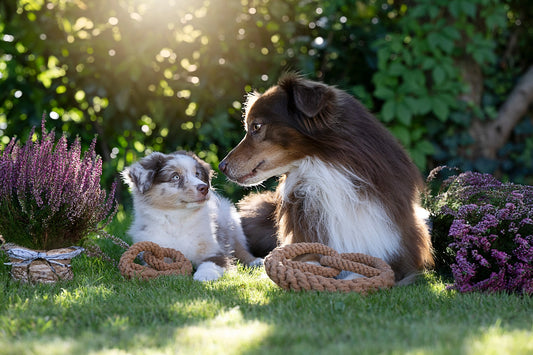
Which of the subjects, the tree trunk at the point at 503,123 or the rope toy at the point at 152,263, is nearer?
the rope toy at the point at 152,263

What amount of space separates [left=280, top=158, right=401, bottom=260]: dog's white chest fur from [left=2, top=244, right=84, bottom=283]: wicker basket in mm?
1738

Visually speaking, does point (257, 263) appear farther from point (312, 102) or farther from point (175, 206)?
point (312, 102)

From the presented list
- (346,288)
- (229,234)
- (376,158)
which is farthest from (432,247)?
(229,234)

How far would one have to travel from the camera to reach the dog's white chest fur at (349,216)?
3.62m

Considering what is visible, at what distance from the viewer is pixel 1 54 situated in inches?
259

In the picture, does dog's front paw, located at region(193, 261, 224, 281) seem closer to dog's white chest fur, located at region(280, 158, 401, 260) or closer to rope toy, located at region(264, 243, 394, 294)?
rope toy, located at region(264, 243, 394, 294)

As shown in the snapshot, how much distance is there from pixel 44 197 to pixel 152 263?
896 mm

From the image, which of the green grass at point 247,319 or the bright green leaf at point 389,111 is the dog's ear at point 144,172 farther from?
the bright green leaf at point 389,111

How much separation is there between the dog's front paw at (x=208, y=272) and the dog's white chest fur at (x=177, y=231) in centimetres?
23

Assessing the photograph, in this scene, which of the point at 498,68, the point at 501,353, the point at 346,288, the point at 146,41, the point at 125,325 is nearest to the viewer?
the point at 501,353

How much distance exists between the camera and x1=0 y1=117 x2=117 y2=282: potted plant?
3.40m

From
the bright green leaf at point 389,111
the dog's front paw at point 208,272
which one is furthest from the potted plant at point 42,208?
the bright green leaf at point 389,111

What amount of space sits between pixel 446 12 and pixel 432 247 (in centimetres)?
391

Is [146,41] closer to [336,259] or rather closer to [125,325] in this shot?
[336,259]
